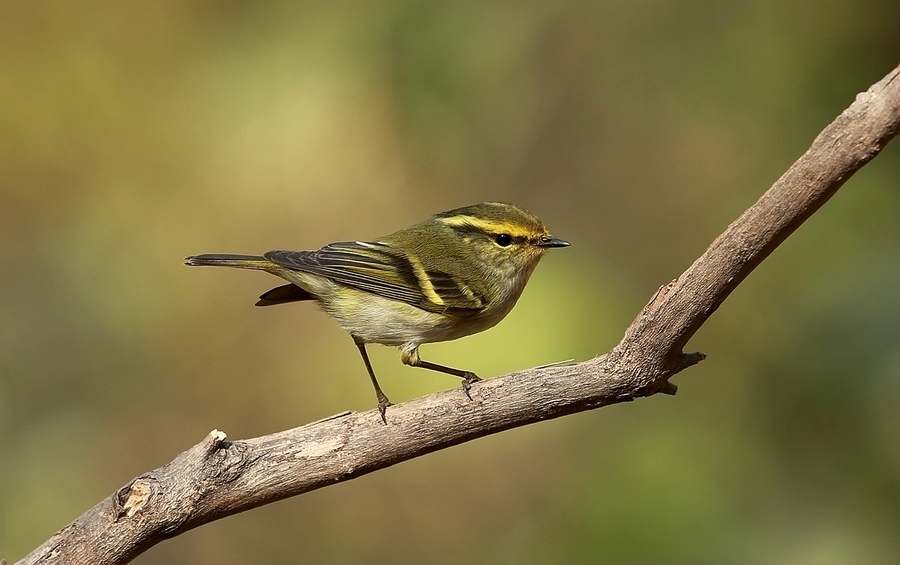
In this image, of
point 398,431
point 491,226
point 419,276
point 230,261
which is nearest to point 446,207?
point 491,226

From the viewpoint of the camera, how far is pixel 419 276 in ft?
10.3

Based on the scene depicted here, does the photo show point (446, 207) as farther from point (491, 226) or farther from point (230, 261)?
point (230, 261)

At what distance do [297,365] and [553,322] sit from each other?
153cm

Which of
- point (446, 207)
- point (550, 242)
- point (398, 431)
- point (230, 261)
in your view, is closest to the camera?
point (398, 431)

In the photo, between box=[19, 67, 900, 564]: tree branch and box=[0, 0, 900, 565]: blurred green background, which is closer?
box=[19, 67, 900, 564]: tree branch

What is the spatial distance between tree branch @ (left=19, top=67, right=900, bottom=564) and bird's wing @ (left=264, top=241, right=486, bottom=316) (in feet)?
1.98

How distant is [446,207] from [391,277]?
6.61 ft

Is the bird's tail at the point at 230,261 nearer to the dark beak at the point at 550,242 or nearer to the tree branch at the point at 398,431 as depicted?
the tree branch at the point at 398,431

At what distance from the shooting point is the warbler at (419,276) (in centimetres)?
306

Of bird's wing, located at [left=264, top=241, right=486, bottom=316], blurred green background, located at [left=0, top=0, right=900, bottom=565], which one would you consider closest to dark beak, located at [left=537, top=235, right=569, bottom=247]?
bird's wing, located at [left=264, top=241, right=486, bottom=316]

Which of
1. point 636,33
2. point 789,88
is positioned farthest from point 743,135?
point 636,33

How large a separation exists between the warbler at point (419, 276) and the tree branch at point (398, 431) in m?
0.56

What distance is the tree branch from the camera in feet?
7.06

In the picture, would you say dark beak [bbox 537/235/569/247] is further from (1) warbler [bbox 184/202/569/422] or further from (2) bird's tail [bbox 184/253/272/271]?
(2) bird's tail [bbox 184/253/272/271]
